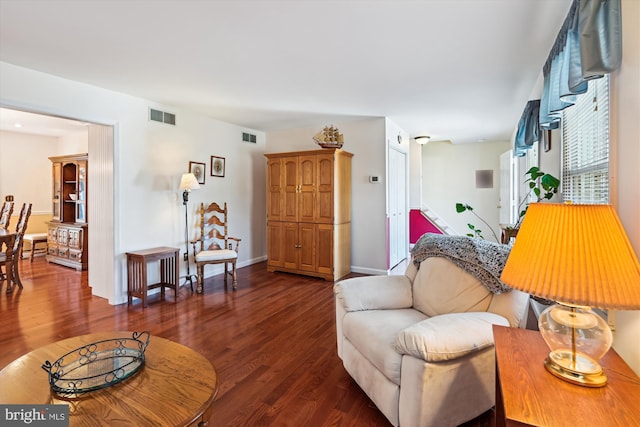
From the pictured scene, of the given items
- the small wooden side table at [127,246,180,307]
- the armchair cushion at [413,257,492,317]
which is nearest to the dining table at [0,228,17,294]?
the small wooden side table at [127,246,180,307]

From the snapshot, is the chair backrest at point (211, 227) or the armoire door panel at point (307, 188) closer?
the chair backrest at point (211, 227)

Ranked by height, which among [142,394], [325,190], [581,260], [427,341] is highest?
[325,190]

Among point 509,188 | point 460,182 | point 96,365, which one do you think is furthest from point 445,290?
point 460,182

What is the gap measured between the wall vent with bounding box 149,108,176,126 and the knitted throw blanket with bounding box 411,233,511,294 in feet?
11.9

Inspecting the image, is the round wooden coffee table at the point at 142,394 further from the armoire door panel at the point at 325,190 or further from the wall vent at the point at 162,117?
the armoire door panel at the point at 325,190

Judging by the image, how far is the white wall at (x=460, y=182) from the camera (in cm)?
727

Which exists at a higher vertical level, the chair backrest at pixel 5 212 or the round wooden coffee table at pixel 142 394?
the chair backrest at pixel 5 212

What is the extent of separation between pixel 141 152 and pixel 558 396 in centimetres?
428

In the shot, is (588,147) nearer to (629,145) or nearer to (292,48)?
(629,145)

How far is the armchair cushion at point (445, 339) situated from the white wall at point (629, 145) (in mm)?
491

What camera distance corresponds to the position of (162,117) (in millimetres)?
4055

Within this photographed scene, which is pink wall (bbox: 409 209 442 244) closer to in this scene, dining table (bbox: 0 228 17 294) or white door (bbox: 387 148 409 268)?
white door (bbox: 387 148 409 268)

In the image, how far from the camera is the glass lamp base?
0.99 m

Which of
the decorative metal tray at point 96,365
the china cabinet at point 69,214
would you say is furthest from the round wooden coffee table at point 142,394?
the china cabinet at point 69,214
